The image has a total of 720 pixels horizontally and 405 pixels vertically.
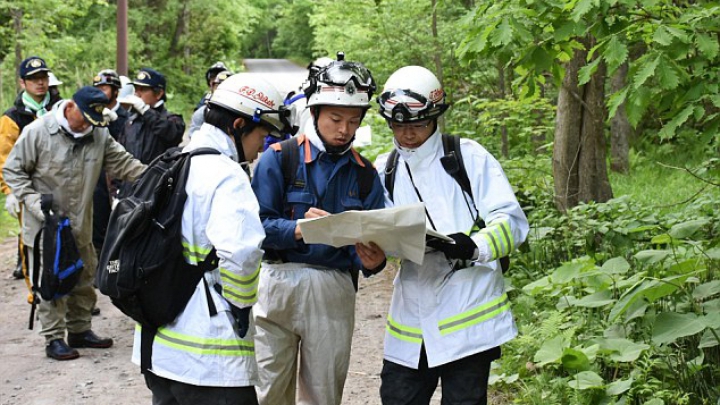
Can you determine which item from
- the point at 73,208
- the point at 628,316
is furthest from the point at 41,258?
the point at 628,316

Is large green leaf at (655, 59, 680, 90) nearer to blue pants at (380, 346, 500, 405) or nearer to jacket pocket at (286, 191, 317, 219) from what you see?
blue pants at (380, 346, 500, 405)

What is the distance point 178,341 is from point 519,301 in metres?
4.14

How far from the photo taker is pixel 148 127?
8906mm

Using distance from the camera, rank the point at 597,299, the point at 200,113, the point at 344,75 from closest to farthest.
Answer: the point at 344,75 < the point at 597,299 < the point at 200,113

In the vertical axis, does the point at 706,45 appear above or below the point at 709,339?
above

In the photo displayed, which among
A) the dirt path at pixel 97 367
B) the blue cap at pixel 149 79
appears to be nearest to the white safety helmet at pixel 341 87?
the dirt path at pixel 97 367

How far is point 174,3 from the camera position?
4006 cm

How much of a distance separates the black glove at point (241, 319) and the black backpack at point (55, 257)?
3863 millimetres

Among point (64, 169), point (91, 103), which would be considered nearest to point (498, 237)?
point (91, 103)

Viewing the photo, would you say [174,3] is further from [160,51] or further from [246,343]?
[246,343]

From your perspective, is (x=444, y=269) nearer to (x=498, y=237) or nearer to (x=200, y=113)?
(x=498, y=237)

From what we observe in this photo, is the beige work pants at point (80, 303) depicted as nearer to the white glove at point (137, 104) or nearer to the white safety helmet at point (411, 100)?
the white glove at point (137, 104)

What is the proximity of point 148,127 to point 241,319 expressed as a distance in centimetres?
568

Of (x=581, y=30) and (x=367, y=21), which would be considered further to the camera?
(x=367, y=21)
